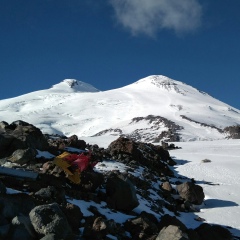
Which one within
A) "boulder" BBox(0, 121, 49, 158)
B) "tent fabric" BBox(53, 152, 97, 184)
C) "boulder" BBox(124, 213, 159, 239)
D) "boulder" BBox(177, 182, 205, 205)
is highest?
"boulder" BBox(0, 121, 49, 158)

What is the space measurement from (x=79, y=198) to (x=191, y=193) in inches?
235

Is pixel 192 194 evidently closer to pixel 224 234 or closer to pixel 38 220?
pixel 224 234

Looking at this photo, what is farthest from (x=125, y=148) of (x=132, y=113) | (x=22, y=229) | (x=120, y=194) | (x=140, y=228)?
(x=132, y=113)

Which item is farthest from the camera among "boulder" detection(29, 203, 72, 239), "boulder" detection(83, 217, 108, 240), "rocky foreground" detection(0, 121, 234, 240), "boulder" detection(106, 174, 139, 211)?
"boulder" detection(106, 174, 139, 211)

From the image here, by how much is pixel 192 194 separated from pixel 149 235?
601 centimetres

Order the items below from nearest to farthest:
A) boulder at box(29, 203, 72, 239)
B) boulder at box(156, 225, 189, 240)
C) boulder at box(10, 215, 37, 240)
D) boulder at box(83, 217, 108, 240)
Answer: boulder at box(10, 215, 37, 240) < boulder at box(29, 203, 72, 239) < boulder at box(156, 225, 189, 240) < boulder at box(83, 217, 108, 240)

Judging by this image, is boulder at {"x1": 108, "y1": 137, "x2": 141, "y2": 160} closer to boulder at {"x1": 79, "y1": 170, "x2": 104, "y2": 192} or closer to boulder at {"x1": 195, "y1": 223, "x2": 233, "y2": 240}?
boulder at {"x1": 79, "y1": 170, "x2": 104, "y2": 192}

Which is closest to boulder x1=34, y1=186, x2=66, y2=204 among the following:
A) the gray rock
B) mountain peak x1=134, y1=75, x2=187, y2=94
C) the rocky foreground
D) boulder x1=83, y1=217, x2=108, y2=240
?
the rocky foreground

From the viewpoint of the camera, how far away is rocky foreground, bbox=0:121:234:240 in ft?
25.8

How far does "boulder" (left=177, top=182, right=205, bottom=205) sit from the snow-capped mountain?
41983mm

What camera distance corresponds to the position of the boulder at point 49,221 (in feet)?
25.1

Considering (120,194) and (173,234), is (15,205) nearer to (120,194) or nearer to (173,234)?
(173,234)

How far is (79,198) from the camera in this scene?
11.0 meters

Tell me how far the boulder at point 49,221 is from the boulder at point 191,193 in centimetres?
836
